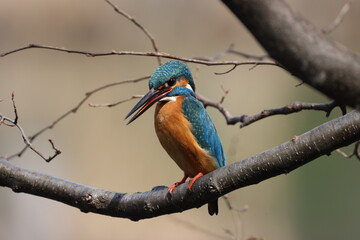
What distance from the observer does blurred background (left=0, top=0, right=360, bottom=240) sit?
493 centimetres

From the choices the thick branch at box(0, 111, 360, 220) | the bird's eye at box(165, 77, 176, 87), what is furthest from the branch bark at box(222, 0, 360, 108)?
the bird's eye at box(165, 77, 176, 87)

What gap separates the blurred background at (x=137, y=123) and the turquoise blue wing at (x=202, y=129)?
2.22 meters

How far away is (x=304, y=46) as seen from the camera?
86 cm

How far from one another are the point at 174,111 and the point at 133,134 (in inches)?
106

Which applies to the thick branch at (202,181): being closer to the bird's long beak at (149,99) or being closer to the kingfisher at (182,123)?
the kingfisher at (182,123)

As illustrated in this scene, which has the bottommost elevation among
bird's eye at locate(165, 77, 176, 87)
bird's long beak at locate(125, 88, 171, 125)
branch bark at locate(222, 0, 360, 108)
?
branch bark at locate(222, 0, 360, 108)

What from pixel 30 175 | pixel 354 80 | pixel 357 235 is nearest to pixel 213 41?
pixel 357 235

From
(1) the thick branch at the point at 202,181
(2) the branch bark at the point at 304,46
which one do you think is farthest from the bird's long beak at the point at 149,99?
(2) the branch bark at the point at 304,46

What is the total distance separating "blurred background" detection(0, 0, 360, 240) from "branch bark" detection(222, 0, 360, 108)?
12.6ft

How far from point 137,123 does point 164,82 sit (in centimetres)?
272

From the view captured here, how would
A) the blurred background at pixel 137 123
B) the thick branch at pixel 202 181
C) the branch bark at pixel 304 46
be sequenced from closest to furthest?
1. the branch bark at pixel 304 46
2. the thick branch at pixel 202 181
3. the blurred background at pixel 137 123

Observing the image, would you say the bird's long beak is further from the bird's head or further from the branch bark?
the branch bark

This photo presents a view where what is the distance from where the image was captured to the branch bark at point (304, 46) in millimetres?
856

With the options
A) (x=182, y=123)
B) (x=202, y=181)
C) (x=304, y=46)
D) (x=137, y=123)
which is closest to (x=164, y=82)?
(x=182, y=123)
